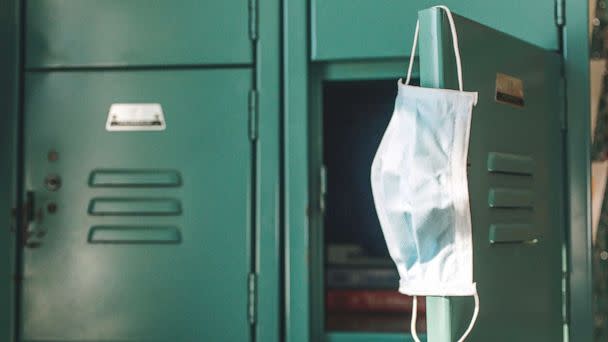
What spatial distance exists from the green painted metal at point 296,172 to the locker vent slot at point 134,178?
31cm

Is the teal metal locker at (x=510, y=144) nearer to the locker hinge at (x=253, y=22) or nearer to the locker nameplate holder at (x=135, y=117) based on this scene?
the locker hinge at (x=253, y=22)

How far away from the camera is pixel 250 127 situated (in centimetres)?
198

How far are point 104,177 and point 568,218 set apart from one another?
4.08ft

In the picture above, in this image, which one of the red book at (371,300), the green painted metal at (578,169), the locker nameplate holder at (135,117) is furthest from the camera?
the red book at (371,300)

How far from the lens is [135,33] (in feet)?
6.63

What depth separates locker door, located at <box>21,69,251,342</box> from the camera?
1.97 meters

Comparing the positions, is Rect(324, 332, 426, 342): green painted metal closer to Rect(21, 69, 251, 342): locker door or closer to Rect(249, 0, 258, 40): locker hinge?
Rect(21, 69, 251, 342): locker door

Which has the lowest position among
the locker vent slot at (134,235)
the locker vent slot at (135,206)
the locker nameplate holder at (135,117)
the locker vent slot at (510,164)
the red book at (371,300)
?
the red book at (371,300)

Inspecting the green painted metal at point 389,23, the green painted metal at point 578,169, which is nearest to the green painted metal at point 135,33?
the green painted metal at point 389,23

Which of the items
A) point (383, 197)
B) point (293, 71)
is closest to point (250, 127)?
point (293, 71)

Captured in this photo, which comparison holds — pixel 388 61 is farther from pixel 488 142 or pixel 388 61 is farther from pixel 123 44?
pixel 123 44

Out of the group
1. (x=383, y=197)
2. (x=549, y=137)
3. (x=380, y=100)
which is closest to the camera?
(x=383, y=197)

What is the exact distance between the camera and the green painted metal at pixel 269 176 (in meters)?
1.95

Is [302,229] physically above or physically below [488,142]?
below
